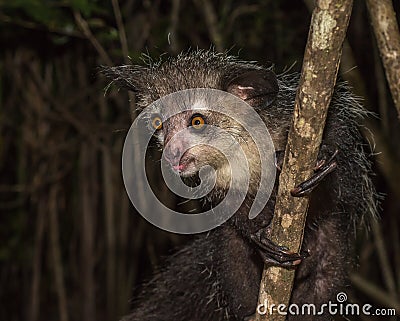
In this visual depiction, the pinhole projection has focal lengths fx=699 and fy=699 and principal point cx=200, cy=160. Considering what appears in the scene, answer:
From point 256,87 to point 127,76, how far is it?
709mm

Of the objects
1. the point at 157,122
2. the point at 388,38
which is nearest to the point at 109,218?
the point at 157,122

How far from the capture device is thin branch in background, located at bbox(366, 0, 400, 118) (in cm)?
217

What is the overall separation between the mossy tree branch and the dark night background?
88.2 inches

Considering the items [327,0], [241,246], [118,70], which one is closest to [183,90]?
[118,70]

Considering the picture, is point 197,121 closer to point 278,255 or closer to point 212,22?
point 278,255

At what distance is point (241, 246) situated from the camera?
3.06m

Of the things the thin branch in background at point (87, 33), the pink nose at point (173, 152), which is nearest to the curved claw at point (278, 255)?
the pink nose at point (173, 152)

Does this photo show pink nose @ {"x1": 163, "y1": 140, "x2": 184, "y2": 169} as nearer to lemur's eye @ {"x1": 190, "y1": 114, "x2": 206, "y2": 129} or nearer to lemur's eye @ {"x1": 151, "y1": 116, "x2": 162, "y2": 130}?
lemur's eye @ {"x1": 190, "y1": 114, "x2": 206, "y2": 129}

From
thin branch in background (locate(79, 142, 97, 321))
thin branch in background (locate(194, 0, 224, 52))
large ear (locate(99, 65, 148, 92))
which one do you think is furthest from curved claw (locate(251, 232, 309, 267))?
thin branch in background (locate(79, 142, 97, 321))

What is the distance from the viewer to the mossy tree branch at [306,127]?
1880mm

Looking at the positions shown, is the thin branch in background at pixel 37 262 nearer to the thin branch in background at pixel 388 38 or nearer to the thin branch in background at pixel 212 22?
the thin branch in background at pixel 212 22

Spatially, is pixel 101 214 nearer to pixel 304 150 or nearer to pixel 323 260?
pixel 323 260

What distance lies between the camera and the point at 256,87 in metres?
2.69

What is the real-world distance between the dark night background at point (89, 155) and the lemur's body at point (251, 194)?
4.31 feet
